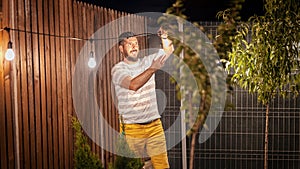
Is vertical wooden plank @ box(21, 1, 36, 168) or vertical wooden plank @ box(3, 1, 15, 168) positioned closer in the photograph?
vertical wooden plank @ box(3, 1, 15, 168)

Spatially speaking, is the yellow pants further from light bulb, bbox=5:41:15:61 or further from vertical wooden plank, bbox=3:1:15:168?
light bulb, bbox=5:41:15:61

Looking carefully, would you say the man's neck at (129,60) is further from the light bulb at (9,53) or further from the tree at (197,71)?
the tree at (197,71)

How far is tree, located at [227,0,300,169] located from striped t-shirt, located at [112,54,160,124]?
1307 millimetres

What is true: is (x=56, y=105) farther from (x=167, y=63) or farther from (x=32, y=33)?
(x=167, y=63)

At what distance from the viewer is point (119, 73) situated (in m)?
4.15

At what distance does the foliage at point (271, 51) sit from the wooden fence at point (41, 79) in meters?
1.53

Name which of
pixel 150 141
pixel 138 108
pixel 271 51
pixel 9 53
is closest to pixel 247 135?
pixel 150 141

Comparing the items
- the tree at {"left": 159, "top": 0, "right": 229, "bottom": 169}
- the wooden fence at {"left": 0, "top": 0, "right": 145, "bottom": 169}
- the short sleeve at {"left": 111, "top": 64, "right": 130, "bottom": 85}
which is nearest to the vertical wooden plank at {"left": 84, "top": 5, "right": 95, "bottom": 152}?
the wooden fence at {"left": 0, "top": 0, "right": 145, "bottom": 169}

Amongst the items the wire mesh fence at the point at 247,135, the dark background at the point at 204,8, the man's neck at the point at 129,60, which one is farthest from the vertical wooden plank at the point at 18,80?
the wire mesh fence at the point at 247,135

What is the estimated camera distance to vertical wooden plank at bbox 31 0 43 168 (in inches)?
124

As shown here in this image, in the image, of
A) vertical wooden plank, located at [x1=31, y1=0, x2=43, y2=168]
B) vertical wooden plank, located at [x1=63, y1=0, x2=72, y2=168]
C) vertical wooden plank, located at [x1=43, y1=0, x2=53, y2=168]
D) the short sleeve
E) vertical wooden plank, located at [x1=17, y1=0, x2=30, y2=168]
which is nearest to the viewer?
vertical wooden plank, located at [x1=17, y1=0, x2=30, y2=168]

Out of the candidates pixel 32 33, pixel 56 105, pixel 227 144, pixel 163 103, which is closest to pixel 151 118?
pixel 163 103

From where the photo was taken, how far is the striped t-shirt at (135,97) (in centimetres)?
421

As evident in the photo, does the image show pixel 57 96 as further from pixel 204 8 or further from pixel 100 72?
pixel 204 8
